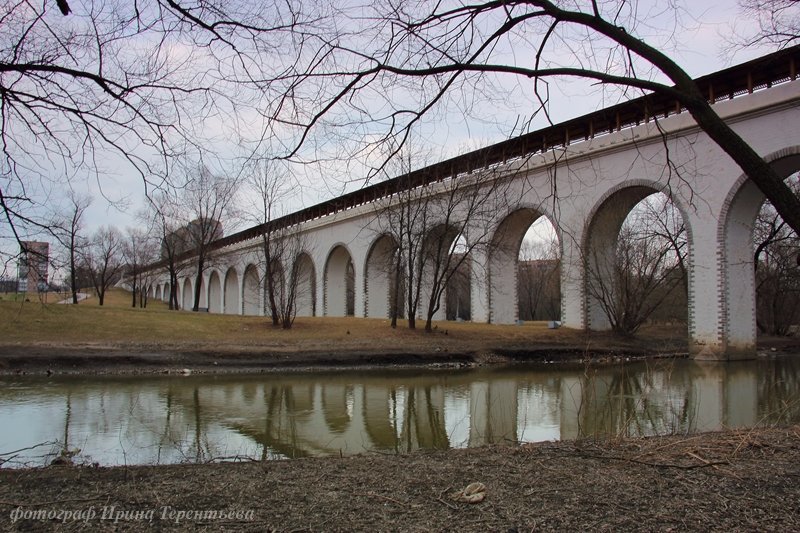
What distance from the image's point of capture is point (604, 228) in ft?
81.0

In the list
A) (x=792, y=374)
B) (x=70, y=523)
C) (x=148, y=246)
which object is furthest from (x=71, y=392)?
(x=148, y=246)

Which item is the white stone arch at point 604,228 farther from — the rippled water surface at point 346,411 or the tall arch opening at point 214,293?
the tall arch opening at point 214,293

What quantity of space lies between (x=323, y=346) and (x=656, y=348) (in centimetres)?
1278

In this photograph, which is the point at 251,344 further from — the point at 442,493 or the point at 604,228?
the point at 442,493

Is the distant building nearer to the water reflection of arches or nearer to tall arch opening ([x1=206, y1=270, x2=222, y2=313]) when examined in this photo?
the water reflection of arches

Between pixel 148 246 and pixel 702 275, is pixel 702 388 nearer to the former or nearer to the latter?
pixel 702 275

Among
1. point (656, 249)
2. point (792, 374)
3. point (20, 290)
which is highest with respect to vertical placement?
point (656, 249)

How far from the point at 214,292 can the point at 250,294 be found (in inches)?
558

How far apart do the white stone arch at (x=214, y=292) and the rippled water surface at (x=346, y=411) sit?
47.0 meters

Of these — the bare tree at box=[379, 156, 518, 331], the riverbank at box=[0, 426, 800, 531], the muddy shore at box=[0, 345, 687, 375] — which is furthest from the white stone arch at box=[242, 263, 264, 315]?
the riverbank at box=[0, 426, 800, 531]

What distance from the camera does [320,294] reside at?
40.5 m

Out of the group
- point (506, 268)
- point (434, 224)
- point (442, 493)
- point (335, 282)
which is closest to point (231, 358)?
point (434, 224)

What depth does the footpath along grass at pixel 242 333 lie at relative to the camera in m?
19.1

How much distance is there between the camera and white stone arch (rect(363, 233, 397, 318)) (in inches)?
1395
